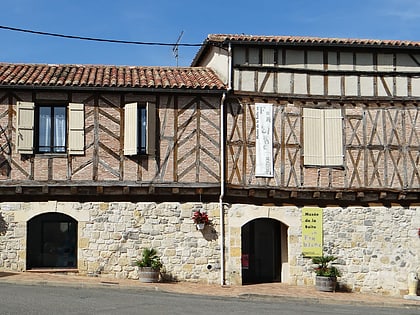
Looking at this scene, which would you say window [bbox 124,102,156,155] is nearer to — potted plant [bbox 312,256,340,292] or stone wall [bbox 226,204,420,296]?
stone wall [bbox 226,204,420,296]

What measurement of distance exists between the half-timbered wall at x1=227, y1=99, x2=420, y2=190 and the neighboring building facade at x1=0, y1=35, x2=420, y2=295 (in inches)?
1.3

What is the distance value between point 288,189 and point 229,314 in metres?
6.26

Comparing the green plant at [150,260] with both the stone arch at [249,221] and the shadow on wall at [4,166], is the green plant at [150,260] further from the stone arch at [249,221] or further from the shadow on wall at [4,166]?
the shadow on wall at [4,166]

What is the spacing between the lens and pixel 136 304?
44.2 ft

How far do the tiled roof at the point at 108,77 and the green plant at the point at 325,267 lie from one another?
546 centimetres

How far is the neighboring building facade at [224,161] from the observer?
58.7ft

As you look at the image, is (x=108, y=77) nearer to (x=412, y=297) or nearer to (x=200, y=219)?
(x=200, y=219)

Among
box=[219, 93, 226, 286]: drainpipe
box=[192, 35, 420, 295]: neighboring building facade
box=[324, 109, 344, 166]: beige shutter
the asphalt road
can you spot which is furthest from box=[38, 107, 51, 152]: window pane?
box=[324, 109, 344, 166]: beige shutter

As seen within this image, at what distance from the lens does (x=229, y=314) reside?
13.1 meters

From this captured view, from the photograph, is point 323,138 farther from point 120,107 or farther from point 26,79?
point 26,79

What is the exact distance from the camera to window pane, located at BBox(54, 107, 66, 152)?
709 inches

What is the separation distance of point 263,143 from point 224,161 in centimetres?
123

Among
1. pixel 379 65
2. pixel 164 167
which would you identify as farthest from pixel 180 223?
pixel 379 65

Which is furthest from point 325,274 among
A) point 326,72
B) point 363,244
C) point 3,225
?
point 3,225
